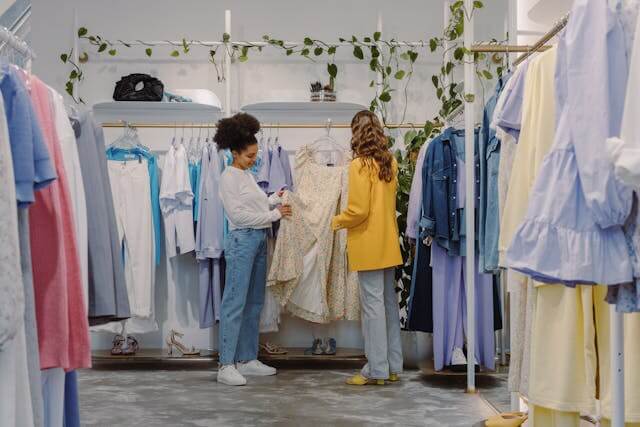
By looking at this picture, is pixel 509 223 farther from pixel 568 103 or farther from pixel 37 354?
pixel 37 354

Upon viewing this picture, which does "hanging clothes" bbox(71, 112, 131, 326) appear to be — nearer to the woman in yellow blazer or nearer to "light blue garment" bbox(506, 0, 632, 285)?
"light blue garment" bbox(506, 0, 632, 285)

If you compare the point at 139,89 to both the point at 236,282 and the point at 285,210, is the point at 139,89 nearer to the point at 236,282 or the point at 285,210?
the point at 285,210

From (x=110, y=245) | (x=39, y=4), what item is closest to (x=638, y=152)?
(x=110, y=245)

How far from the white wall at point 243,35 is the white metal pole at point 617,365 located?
4.10 m

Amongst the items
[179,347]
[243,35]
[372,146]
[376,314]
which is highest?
[243,35]

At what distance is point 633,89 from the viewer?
5.18 ft

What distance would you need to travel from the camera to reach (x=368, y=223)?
4.46m

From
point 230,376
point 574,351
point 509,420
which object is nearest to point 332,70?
point 230,376

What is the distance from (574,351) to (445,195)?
2.39 m

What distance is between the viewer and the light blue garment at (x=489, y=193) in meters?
3.04

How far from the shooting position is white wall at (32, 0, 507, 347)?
5.80 meters

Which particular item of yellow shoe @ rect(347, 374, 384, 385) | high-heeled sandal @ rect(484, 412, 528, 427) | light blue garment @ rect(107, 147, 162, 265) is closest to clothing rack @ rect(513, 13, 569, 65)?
high-heeled sandal @ rect(484, 412, 528, 427)

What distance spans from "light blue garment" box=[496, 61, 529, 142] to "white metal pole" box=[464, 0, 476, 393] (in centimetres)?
141

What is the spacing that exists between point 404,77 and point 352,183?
174cm
